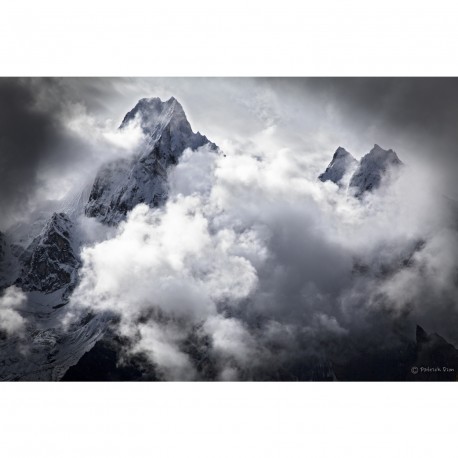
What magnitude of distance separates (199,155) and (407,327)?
32639mm

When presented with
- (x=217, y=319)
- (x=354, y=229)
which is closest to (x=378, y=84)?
(x=354, y=229)

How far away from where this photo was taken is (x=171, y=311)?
77.7 meters

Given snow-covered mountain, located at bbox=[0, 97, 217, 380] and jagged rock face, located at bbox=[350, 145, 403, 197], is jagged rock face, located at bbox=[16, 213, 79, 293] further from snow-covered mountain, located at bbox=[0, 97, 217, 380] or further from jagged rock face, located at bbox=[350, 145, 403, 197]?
jagged rock face, located at bbox=[350, 145, 403, 197]

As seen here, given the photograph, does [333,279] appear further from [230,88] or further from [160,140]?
[160,140]

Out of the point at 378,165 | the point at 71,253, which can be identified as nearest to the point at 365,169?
the point at 378,165

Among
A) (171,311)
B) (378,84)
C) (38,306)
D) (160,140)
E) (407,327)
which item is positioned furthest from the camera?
(160,140)

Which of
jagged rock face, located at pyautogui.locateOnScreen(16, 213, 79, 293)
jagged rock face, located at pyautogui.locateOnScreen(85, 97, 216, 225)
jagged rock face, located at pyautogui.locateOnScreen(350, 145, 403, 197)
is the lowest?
jagged rock face, located at pyautogui.locateOnScreen(350, 145, 403, 197)

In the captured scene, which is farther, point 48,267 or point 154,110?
point 48,267

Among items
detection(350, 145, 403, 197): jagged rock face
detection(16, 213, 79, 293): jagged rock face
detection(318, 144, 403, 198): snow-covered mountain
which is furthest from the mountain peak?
detection(16, 213, 79, 293): jagged rock face

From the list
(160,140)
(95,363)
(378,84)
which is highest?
(160,140)

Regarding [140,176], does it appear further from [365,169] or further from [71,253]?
[365,169]

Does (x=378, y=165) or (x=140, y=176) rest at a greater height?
(x=140, y=176)

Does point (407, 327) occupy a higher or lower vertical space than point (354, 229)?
lower

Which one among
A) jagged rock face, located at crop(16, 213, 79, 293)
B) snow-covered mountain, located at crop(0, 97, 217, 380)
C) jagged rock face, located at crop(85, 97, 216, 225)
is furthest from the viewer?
jagged rock face, located at crop(16, 213, 79, 293)
